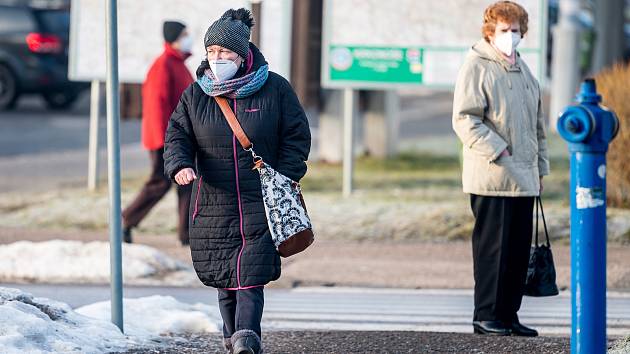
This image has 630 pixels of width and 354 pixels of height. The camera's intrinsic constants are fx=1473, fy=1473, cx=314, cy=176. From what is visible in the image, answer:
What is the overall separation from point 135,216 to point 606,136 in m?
6.09

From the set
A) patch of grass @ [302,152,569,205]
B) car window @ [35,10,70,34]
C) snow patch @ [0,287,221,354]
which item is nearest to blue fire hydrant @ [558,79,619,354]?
snow patch @ [0,287,221,354]

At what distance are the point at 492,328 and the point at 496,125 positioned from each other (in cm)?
100

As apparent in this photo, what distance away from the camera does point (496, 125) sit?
7.23 metres

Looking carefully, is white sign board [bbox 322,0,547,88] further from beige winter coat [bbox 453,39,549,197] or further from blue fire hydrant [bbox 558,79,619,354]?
blue fire hydrant [bbox 558,79,619,354]

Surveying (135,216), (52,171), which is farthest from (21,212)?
(52,171)

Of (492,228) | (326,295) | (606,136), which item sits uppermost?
(606,136)

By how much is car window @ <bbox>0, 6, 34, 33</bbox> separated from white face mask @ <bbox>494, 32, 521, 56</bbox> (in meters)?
17.5

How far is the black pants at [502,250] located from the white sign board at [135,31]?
6.55 m

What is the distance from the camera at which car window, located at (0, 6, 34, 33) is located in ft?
78.2

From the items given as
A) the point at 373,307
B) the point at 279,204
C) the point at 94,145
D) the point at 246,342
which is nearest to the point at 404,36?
the point at 94,145

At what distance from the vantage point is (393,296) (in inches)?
364

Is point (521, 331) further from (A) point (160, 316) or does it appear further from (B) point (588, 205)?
(B) point (588, 205)

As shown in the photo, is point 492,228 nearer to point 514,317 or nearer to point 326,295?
point 514,317

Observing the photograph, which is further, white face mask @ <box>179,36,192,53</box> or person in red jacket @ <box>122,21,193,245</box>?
white face mask @ <box>179,36,192,53</box>
